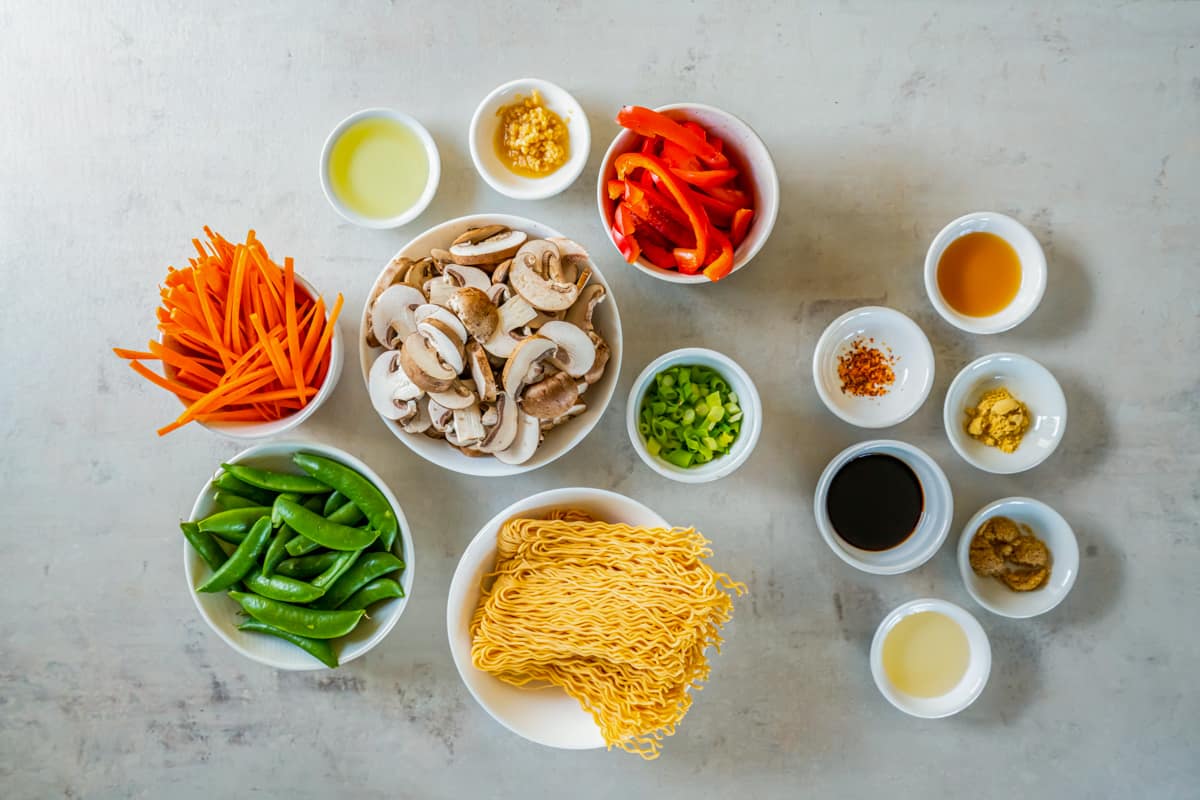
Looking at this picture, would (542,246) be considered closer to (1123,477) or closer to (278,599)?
(278,599)

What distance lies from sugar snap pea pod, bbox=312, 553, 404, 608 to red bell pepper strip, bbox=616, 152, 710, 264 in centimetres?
109

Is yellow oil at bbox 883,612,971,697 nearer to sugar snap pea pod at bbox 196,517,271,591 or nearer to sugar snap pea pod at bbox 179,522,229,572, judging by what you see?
sugar snap pea pod at bbox 196,517,271,591

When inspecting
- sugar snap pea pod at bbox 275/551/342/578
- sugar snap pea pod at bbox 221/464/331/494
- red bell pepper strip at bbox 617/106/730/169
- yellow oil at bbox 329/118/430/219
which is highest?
red bell pepper strip at bbox 617/106/730/169

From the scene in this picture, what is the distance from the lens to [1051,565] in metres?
2.25

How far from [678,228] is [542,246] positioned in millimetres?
372

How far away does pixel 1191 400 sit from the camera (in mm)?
2340

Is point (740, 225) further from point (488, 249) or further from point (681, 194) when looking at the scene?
point (488, 249)

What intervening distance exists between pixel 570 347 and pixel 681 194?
48 cm

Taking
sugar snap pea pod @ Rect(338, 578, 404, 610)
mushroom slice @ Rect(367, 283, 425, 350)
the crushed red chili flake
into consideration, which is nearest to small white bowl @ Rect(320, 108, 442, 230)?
mushroom slice @ Rect(367, 283, 425, 350)

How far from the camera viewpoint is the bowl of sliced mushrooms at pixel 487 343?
1.85 m

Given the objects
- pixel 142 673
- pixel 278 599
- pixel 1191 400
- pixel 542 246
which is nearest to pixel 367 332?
pixel 542 246

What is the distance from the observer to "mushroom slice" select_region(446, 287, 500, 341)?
5.98 feet

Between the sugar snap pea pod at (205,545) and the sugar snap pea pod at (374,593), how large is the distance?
34cm

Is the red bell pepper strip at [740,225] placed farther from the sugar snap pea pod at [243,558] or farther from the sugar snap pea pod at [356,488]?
the sugar snap pea pod at [243,558]
